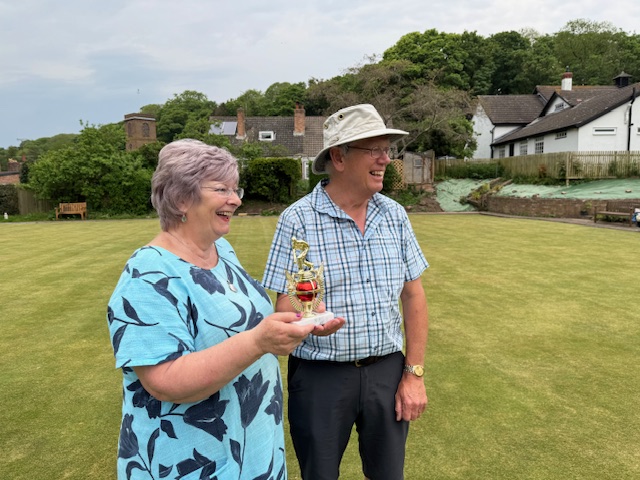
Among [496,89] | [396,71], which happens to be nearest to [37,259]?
[396,71]

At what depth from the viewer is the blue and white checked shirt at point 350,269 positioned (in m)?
2.11

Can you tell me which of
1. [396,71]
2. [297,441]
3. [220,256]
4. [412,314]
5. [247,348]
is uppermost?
[396,71]

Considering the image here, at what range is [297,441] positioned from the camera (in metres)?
2.23

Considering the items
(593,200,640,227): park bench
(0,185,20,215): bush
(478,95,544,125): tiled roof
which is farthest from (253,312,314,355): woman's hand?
(478,95,544,125): tiled roof

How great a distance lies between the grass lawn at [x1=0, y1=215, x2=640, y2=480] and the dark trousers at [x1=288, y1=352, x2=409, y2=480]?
894 millimetres

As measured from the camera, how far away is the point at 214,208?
1.66 metres

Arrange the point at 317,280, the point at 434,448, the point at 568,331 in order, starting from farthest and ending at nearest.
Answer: the point at 568,331 < the point at 434,448 < the point at 317,280

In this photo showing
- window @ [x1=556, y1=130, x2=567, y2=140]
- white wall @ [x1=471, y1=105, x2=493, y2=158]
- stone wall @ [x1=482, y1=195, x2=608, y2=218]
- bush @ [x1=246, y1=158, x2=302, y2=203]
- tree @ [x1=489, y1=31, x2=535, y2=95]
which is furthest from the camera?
tree @ [x1=489, y1=31, x2=535, y2=95]

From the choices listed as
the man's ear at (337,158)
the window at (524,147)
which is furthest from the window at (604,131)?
the man's ear at (337,158)

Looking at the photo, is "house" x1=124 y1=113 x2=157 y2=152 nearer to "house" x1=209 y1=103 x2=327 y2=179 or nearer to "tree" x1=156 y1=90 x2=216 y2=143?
"tree" x1=156 y1=90 x2=216 y2=143

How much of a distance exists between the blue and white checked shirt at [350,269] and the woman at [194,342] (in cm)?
36

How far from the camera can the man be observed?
2.12 meters

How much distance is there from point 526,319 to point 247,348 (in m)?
5.51

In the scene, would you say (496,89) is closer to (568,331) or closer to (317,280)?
(568,331)
